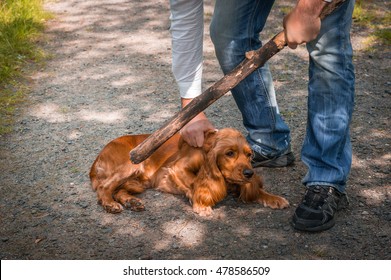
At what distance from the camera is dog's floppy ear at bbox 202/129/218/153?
12.7 feet

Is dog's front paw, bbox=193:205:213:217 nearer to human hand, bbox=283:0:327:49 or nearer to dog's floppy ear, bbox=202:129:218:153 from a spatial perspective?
dog's floppy ear, bbox=202:129:218:153

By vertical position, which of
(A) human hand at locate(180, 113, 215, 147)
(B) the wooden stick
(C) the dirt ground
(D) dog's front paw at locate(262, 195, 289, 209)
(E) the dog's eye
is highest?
(B) the wooden stick

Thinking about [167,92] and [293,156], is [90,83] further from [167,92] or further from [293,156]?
[293,156]

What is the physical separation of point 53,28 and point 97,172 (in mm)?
4015

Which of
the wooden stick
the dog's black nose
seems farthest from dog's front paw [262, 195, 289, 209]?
the wooden stick

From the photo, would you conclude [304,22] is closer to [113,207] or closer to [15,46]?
[113,207]

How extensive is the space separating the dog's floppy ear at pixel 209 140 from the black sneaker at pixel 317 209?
2.11ft

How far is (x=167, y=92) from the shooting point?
5.89 meters

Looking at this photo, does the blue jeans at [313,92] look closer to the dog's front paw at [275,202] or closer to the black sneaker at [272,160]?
the black sneaker at [272,160]

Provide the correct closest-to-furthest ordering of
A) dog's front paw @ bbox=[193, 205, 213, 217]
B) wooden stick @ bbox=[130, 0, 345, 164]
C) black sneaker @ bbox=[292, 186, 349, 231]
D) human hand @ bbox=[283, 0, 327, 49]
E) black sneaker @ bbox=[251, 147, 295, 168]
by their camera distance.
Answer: human hand @ bbox=[283, 0, 327, 49] → wooden stick @ bbox=[130, 0, 345, 164] → black sneaker @ bbox=[292, 186, 349, 231] → dog's front paw @ bbox=[193, 205, 213, 217] → black sneaker @ bbox=[251, 147, 295, 168]

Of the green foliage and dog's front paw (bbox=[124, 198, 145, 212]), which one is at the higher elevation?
dog's front paw (bbox=[124, 198, 145, 212])

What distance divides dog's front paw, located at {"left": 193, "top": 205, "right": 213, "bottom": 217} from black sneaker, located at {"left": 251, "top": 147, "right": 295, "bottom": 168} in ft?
2.18

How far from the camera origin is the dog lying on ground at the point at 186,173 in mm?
3809

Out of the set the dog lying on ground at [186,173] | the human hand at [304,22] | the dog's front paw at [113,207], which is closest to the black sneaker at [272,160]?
the dog lying on ground at [186,173]
